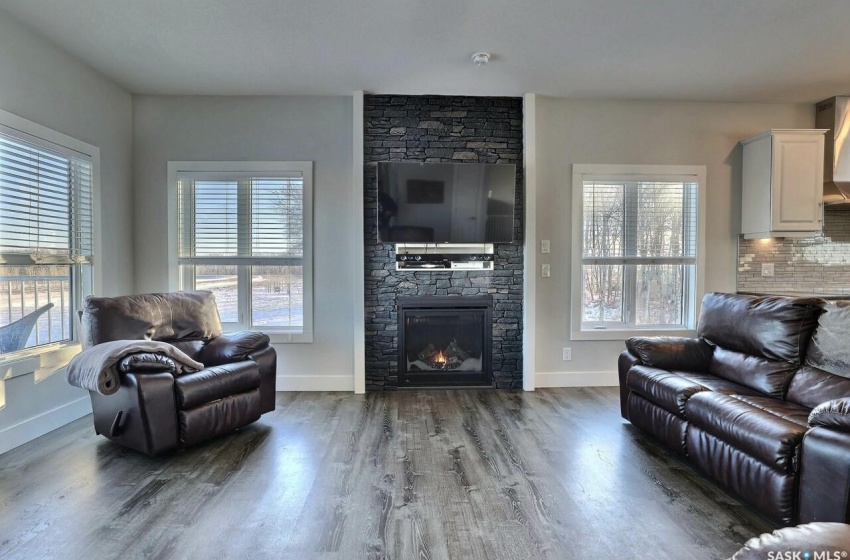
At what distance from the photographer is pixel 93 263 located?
3.49m

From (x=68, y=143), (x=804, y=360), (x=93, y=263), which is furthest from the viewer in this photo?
(x=93, y=263)

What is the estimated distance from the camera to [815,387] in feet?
7.52

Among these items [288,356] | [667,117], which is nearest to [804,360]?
[667,117]

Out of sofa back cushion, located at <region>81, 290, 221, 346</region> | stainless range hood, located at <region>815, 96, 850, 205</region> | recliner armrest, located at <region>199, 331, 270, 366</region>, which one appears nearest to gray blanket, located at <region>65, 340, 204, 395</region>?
sofa back cushion, located at <region>81, 290, 221, 346</region>

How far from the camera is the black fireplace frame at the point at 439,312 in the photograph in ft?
13.4

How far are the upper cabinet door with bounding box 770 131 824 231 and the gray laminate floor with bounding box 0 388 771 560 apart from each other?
2.53m

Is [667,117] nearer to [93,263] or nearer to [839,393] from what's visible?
[839,393]

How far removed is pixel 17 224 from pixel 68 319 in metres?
0.80

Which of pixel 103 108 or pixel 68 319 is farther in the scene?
pixel 103 108

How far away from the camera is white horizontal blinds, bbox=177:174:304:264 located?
402 cm

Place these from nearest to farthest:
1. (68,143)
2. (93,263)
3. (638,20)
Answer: (638,20) < (68,143) < (93,263)

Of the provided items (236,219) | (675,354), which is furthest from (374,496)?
(236,219)

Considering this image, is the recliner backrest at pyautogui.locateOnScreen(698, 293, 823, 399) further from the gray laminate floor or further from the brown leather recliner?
the brown leather recliner

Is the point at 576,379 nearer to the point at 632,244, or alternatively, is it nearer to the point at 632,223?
the point at 632,244
